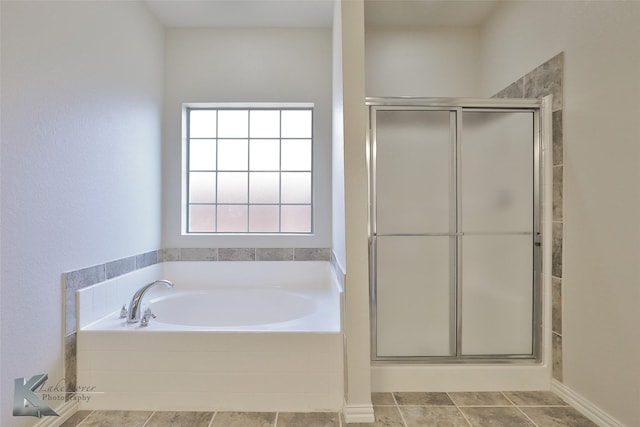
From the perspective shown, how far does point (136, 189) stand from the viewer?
7.09 feet

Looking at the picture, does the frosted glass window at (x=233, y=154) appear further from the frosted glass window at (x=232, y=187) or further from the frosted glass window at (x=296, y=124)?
the frosted glass window at (x=296, y=124)

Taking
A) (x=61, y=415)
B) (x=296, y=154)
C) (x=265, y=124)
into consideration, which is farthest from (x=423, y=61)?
(x=61, y=415)

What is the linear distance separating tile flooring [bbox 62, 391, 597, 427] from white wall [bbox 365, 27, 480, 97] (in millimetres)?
2185

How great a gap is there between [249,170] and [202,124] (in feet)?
1.83

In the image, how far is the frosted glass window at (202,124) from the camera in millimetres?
2686

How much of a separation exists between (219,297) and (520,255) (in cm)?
204

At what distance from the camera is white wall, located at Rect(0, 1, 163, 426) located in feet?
4.23

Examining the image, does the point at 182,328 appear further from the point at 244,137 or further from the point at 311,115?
the point at 311,115

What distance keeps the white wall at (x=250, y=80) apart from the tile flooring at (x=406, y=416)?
4.05 feet

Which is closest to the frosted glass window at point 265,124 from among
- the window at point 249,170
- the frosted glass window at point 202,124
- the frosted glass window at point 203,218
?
the window at point 249,170

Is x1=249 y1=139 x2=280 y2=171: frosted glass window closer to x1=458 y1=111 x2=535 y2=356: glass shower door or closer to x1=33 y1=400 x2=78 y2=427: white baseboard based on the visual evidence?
x1=458 y1=111 x2=535 y2=356: glass shower door

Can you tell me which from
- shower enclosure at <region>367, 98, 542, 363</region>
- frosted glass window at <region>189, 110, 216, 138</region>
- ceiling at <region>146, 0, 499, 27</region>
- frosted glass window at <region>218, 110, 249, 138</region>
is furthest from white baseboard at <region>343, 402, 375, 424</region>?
ceiling at <region>146, 0, 499, 27</region>

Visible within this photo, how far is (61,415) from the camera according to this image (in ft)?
4.93

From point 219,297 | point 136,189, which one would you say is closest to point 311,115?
point 136,189
